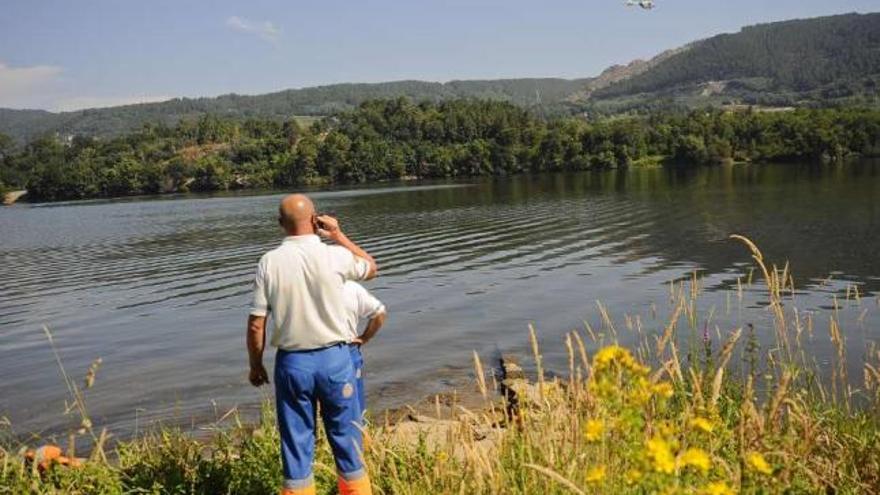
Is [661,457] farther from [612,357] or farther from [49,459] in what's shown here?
[49,459]

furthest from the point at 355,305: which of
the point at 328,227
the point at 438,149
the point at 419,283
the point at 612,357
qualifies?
the point at 438,149

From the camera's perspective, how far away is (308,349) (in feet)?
16.5

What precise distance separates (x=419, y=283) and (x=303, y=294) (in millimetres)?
20670

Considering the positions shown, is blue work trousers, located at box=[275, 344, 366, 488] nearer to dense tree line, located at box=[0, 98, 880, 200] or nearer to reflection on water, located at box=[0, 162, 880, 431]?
reflection on water, located at box=[0, 162, 880, 431]

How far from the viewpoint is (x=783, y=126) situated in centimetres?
12125

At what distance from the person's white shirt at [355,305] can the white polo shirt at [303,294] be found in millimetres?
153

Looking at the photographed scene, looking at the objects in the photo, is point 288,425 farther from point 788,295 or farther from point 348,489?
point 788,295

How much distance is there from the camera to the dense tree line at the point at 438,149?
4756 inches

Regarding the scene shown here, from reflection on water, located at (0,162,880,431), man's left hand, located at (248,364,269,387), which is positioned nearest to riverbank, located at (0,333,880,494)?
man's left hand, located at (248,364,269,387)

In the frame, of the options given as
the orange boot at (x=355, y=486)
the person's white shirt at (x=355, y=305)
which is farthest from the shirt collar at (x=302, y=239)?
the orange boot at (x=355, y=486)

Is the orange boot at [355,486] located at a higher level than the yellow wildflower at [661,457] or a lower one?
lower

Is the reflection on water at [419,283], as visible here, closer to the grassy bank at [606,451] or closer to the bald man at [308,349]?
the grassy bank at [606,451]

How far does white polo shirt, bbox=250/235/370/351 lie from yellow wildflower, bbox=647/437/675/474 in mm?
2866

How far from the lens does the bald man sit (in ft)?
16.5
